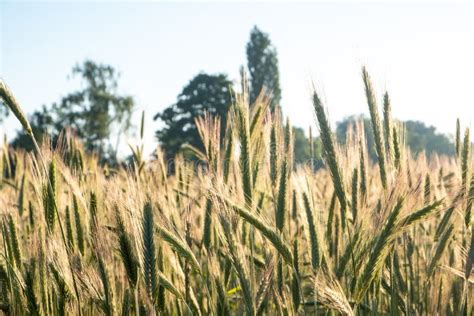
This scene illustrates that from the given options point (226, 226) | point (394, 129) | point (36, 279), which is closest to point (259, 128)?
point (394, 129)

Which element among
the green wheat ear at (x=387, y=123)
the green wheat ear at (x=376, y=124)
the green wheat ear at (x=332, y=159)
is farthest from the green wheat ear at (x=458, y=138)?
the green wheat ear at (x=332, y=159)

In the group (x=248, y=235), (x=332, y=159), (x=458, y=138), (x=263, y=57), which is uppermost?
(x=263, y=57)

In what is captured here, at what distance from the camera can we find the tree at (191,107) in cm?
4512

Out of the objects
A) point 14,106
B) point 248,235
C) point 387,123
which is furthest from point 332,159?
point 14,106

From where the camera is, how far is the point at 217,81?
49.0m

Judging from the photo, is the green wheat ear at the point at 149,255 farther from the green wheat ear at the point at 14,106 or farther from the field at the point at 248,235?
the green wheat ear at the point at 14,106

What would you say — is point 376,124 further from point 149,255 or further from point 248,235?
point 149,255

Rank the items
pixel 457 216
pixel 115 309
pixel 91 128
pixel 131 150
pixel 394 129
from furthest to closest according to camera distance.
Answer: pixel 91 128
pixel 131 150
pixel 457 216
pixel 394 129
pixel 115 309

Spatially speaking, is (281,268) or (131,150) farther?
(131,150)

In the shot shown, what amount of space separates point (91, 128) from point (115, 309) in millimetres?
45599

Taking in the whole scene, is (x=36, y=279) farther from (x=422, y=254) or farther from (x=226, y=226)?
(x=422, y=254)

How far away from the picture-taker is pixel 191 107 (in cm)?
4822

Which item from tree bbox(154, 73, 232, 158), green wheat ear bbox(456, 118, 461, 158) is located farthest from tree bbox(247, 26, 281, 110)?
green wheat ear bbox(456, 118, 461, 158)

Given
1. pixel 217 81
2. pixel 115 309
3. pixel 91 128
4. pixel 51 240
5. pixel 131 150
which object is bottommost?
pixel 115 309
